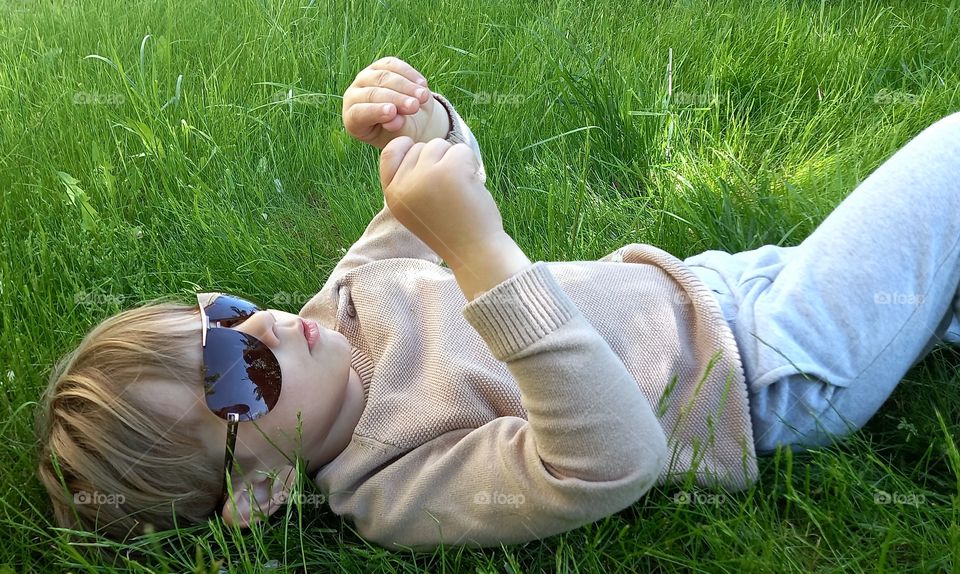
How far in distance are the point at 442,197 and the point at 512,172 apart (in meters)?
1.35

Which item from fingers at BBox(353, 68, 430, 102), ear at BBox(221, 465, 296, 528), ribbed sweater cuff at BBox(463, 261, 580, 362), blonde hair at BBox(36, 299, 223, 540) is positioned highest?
fingers at BBox(353, 68, 430, 102)

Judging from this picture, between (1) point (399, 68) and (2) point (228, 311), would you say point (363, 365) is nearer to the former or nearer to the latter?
Answer: (2) point (228, 311)

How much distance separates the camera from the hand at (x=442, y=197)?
1.16m

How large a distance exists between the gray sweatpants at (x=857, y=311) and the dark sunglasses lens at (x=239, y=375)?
0.84 m

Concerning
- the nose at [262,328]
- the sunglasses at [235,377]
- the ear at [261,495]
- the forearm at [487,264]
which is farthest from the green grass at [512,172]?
the forearm at [487,264]

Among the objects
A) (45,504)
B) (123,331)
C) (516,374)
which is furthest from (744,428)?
(45,504)

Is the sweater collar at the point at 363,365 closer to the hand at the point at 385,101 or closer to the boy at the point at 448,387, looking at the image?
the boy at the point at 448,387

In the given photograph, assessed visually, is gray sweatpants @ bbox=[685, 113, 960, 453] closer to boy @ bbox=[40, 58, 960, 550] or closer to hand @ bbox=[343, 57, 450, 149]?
boy @ bbox=[40, 58, 960, 550]

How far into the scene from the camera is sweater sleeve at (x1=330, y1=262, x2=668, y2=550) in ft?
3.72

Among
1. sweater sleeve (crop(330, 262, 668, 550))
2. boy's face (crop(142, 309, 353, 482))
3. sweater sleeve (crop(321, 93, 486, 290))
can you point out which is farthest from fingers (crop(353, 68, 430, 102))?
sweater sleeve (crop(330, 262, 668, 550))

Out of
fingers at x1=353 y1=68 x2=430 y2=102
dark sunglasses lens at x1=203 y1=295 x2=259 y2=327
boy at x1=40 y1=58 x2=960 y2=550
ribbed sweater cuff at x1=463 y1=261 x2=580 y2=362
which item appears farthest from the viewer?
fingers at x1=353 y1=68 x2=430 y2=102

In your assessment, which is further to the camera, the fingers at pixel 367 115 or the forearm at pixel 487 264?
the fingers at pixel 367 115

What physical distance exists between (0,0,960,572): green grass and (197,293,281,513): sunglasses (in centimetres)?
21

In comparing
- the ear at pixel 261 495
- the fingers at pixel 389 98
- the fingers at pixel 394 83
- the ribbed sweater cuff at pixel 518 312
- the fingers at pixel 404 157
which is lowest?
the ear at pixel 261 495
